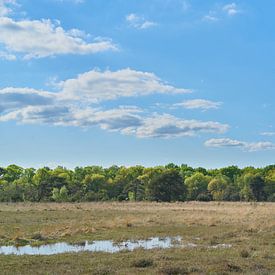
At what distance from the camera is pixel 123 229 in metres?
32.5

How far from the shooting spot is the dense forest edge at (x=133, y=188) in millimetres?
96938

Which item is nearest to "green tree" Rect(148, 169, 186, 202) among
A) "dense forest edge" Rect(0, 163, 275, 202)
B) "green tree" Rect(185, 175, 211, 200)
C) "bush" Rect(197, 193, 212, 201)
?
"dense forest edge" Rect(0, 163, 275, 202)

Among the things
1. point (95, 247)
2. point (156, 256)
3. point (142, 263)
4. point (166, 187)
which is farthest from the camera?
point (166, 187)

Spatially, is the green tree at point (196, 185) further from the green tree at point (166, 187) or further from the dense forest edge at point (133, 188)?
the green tree at point (166, 187)

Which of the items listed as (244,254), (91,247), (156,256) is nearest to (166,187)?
(91,247)

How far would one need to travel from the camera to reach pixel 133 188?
11350 cm

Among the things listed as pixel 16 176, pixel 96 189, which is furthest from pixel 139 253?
pixel 16 176

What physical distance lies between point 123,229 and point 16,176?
120 meters

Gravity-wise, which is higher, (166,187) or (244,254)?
(166,187)

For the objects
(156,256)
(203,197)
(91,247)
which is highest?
(156,256)

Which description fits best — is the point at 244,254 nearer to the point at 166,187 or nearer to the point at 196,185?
the point at 166,187

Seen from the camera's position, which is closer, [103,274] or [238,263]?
[103,274]

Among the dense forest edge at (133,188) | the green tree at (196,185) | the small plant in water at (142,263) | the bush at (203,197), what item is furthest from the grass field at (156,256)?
the green tree at (196,185)

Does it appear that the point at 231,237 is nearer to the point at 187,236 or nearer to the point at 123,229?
the point at 187,236
